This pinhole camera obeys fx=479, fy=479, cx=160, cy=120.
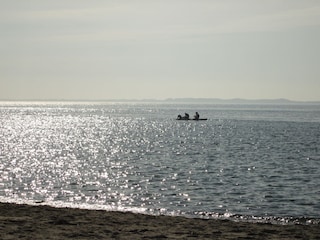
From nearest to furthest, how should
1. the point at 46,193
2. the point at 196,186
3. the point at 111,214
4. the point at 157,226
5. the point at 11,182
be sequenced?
the point at 157,226 < the point at 111,214 < the point at 46,193 < the point at 196,186 < the point at 11,182

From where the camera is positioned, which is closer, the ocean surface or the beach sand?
the beach sand

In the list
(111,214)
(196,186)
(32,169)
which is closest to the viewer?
(111,214)

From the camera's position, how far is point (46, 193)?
1328 inches

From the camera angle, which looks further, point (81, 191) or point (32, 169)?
point (32, 169)

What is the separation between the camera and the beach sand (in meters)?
18.0

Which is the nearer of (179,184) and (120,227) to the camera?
(120,227)

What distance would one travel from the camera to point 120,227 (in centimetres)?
1984

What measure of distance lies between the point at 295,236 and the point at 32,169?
113 ft

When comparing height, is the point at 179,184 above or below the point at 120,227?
below

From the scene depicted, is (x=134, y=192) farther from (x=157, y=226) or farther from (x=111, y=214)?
(x=157, y=226)

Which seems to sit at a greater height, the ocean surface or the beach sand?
the beach sand

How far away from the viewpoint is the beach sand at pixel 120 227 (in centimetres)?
1796

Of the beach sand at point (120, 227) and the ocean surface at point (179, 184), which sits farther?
the ocean surface at point (179, 184)

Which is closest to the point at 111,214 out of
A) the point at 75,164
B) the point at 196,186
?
the point at 196,186
